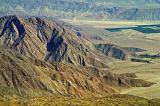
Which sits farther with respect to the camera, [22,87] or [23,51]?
[23,51]

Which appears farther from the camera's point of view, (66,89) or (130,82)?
(130,82)

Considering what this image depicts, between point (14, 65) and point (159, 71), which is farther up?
point (14, 65)

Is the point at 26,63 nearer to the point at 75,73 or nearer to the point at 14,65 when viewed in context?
the point at 14,65

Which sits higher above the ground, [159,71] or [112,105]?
[112,105]

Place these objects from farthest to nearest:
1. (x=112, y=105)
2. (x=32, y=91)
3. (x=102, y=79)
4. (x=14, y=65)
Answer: (x=102, y=79) → (x=14, y=65) → (x=32, y=91) → (x=112, y=105)

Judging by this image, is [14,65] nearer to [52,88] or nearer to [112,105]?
[52,88]

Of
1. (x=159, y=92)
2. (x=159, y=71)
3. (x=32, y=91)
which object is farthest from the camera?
(x=159, y=71)

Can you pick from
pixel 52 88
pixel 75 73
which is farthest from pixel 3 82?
pixel 75 73

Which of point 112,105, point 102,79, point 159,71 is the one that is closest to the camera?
point 112,105

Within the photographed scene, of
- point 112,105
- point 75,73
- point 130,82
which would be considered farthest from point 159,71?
point 112,105
